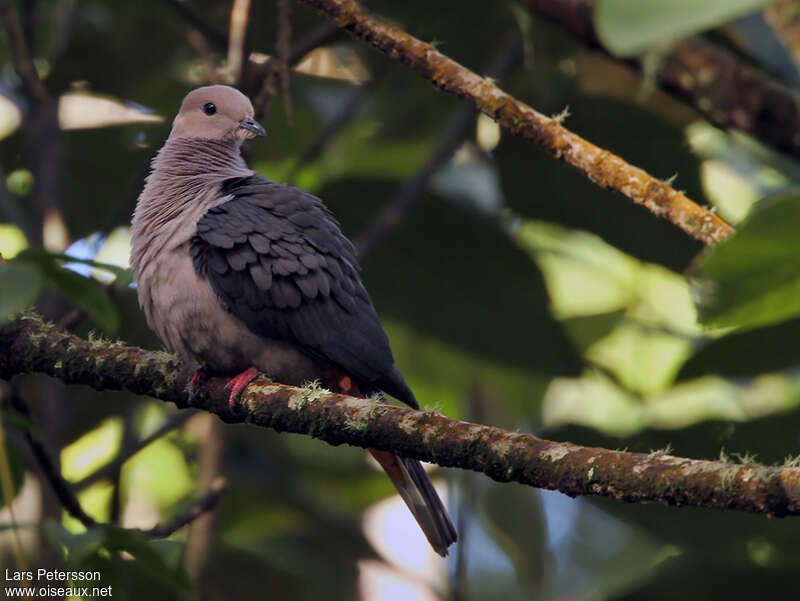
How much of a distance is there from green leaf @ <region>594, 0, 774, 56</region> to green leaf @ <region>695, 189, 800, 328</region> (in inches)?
15.3

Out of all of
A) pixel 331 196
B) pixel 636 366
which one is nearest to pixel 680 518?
pixel 636 366

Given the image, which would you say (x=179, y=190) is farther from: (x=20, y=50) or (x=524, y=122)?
(x=524, y=122)

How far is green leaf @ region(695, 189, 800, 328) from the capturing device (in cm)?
148

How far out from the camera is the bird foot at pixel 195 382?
311 cm

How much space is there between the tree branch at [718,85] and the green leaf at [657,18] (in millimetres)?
2811

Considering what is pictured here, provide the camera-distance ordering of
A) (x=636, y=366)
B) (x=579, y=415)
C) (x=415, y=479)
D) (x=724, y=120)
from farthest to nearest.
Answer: (x=579, y=415) < (x=636, y=366) < (x=724, y=120) < (x=415, y=479)

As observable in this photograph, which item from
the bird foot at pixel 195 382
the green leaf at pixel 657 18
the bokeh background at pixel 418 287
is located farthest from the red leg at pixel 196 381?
the green leaf at pixel 657 18

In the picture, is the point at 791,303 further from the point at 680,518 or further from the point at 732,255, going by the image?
the point at 680,518

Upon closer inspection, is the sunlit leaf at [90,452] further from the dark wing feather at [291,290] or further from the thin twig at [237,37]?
the dark wing feather at [291,290]

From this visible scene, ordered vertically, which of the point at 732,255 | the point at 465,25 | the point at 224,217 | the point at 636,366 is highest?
the point at 465,25

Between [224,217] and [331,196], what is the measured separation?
1.58 meters

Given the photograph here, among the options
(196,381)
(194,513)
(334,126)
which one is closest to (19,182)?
(334,126)

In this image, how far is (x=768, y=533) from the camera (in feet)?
13.4

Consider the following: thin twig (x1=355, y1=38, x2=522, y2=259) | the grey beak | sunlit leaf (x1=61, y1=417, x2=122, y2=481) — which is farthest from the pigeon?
sunlit leaf (x1=61, y1=417, x2=122, y2=481)
